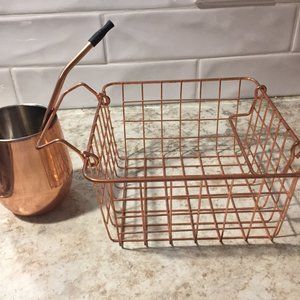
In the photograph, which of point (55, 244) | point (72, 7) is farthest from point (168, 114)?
point (55, 244)

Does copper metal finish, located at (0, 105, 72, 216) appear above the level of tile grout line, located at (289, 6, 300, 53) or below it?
below

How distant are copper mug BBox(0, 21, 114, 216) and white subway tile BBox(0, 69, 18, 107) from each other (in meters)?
0.29

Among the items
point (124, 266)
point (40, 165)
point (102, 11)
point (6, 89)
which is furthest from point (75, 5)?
point (124, 266)

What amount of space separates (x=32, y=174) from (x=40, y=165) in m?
0.01

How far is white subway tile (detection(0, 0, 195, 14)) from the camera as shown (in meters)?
0.61

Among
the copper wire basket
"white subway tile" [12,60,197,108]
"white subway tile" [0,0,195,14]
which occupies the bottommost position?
the copper wire basket

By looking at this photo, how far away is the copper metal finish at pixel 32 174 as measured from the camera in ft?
1.34

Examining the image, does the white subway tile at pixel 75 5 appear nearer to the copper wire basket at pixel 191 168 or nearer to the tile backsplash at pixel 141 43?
the tile backsplash at pixel 141 43

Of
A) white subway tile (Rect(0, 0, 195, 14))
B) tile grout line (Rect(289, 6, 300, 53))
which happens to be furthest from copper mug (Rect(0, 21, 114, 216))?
tile grout line (Rect(289, 6, 300, 53))

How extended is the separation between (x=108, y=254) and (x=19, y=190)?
13 cm

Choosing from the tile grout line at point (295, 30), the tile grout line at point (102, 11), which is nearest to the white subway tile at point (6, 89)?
the tile grout line at point (102, 11)

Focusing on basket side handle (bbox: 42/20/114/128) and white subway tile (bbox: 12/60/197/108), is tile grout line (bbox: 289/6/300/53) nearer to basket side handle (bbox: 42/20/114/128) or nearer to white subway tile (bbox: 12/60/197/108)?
white subway tile (bbox: 12/60/197/108)

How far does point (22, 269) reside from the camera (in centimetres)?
40

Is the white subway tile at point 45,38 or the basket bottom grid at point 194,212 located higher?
the white subway tile at point 45,38
